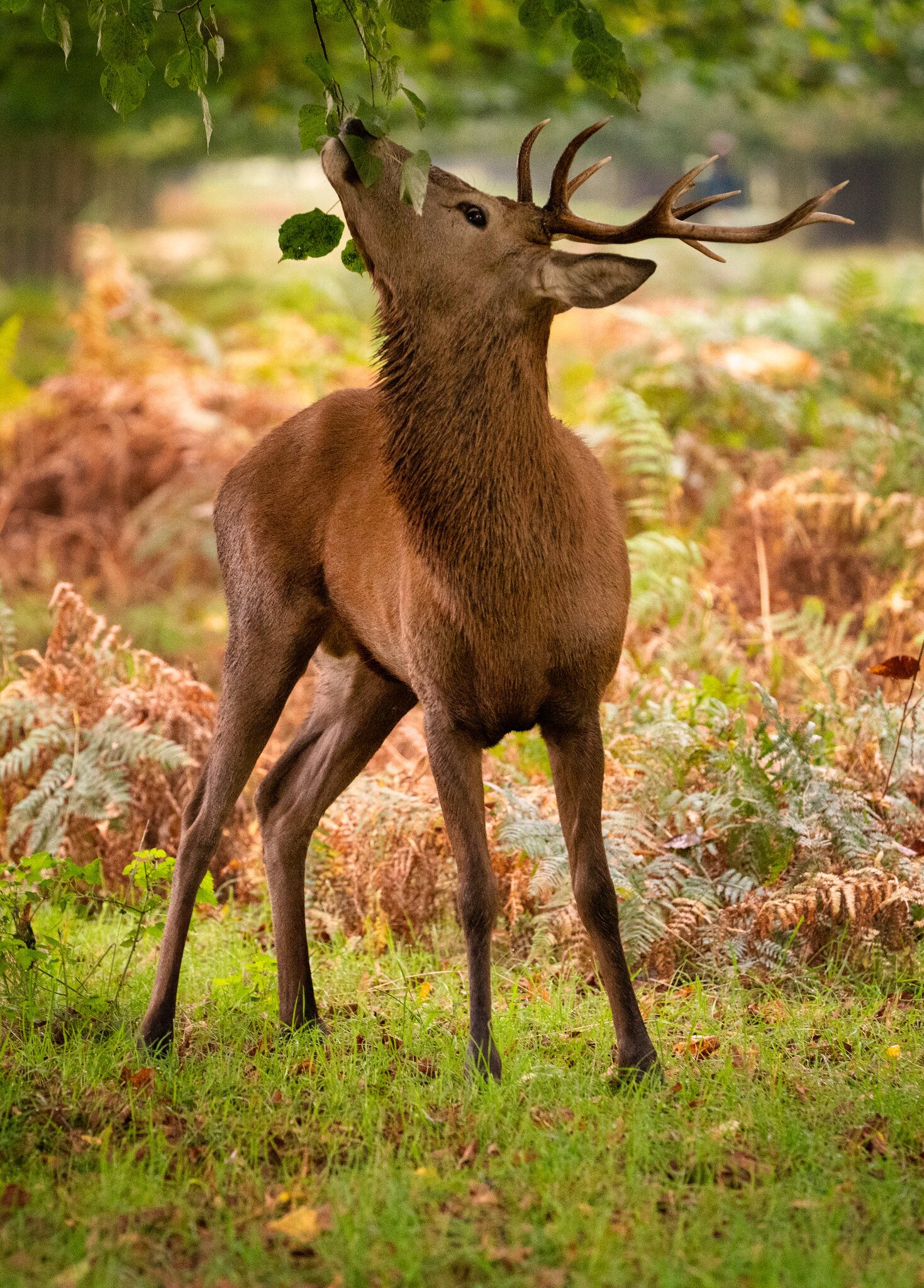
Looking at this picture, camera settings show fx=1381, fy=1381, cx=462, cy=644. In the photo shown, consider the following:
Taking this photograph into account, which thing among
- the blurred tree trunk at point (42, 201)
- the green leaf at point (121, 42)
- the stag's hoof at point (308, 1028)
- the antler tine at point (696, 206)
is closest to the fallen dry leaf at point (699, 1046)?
the stag's hoof at point (308, 1028)

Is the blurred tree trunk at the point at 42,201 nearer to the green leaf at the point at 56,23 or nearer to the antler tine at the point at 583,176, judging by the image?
the green leaf at the point at 56,23

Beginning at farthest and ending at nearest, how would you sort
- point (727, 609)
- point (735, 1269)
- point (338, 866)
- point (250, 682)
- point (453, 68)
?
1. point (453, 68)
2. point (727, 609)
3. point (338, 866)
4. point (250, 682)
5. point (735, 1269)

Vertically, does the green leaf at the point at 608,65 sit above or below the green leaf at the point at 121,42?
below

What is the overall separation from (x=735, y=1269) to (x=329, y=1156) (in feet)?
3.45

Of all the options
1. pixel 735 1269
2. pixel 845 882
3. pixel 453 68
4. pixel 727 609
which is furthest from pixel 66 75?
pixel 735 1269

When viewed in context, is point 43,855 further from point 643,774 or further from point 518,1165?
point 643,774

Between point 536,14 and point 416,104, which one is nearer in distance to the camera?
point 416,104

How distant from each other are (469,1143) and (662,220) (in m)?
2.38

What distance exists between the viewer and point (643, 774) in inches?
213

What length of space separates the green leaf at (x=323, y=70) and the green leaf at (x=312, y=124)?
0.36 ft

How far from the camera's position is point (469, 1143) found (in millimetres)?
3439

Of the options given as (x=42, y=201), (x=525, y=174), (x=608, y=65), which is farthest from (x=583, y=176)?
(x=42, y=201)

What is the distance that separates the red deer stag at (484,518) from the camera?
3.61 m

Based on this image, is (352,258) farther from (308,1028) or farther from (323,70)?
(308,1028)
